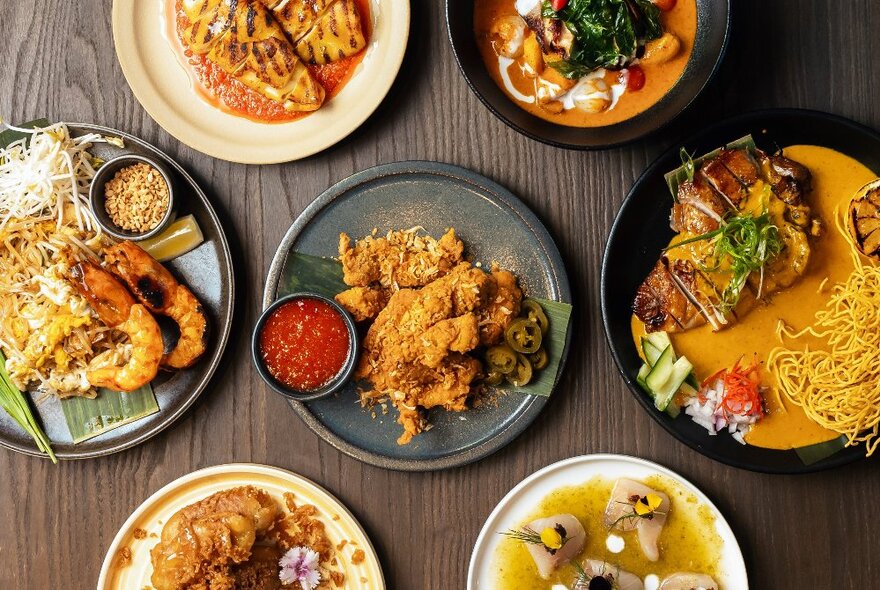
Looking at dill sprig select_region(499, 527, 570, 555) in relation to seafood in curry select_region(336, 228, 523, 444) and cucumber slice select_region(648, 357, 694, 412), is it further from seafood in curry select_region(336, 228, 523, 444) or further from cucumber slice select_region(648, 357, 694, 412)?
cucumber slice select_region(648, 357, 694, 412)

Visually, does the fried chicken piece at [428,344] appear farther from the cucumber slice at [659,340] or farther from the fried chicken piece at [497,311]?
the cucumber slice at [659,340]

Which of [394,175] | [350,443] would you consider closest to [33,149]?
[394,175]

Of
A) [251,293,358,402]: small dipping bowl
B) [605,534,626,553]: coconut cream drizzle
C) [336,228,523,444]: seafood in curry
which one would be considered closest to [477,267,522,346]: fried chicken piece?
[336,228,523,444]: seafood in curry

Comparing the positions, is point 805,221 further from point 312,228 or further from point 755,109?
point 312,228

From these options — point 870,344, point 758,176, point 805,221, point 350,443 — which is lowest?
point 350,443

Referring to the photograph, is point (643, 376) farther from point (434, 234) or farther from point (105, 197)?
point (105, 197)

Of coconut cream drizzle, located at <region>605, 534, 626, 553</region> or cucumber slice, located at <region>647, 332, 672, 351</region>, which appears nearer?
cucumber slice, located at <region>647, 332, 672, 351</region>
